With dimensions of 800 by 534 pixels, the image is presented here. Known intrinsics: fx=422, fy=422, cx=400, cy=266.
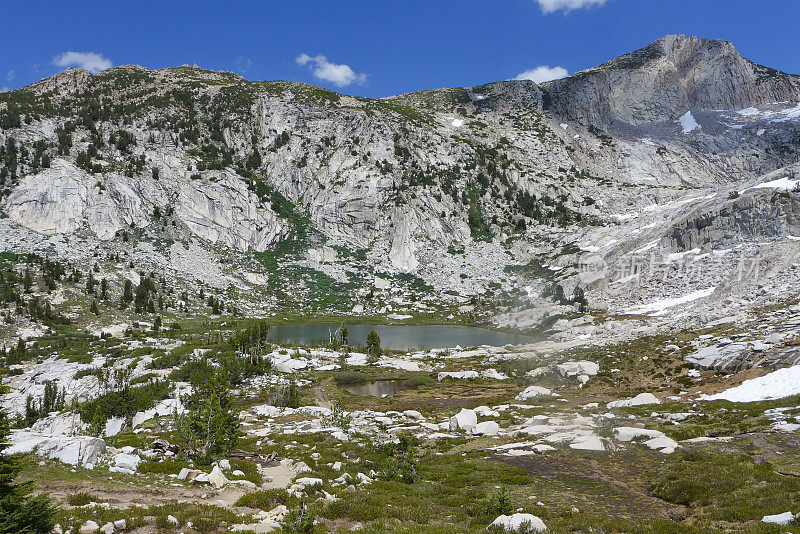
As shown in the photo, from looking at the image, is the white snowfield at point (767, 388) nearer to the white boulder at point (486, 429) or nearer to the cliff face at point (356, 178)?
the white boulder at point (486, 429)

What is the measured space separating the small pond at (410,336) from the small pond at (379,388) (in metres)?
24.1

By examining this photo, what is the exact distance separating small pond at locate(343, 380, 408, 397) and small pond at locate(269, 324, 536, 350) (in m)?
24.1

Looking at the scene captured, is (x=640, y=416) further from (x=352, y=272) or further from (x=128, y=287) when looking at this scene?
(x=352, y=272)

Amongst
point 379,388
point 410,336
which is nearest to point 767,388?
point 379,388

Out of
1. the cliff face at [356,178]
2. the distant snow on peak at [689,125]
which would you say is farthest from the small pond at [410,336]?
the distant snow on peak at [689,125]

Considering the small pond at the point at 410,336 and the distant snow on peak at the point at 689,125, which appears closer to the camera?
the small pond at the point at 410,336

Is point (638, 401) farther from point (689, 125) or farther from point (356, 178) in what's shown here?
point (689, 125)

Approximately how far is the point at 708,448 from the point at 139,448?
29727mm

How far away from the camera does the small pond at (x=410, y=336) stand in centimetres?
8300

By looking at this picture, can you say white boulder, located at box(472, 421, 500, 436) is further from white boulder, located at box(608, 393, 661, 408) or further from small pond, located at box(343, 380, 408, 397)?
small pond, located at box(343, 380, 408, 397)

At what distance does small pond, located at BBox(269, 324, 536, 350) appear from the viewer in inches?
3268

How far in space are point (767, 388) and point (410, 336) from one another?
228 ft

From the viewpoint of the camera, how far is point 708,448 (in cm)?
2088

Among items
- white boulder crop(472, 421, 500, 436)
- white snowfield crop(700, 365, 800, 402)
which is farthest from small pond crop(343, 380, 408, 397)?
white snowfield crop(700, 365, 800, 402)
